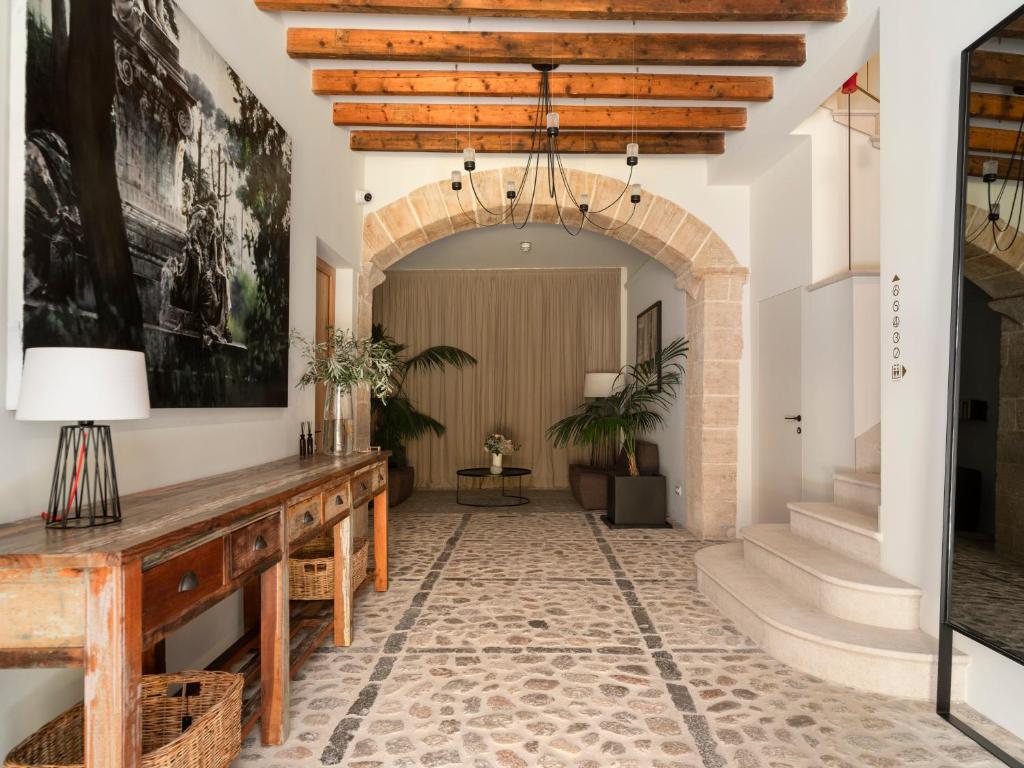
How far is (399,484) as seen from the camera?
7.07 m

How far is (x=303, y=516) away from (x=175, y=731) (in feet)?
2.42

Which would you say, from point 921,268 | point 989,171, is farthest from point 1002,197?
point 921,268

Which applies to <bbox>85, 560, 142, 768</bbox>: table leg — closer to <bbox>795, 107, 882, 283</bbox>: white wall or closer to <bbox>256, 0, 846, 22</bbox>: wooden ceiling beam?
<bbox>256, 0, 846, 22</bbox>: wooden ceiling beam

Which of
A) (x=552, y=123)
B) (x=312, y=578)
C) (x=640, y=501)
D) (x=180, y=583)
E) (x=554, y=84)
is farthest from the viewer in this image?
(x=640, y=501)

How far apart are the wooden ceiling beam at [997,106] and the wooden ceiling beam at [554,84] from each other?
1.95 meters

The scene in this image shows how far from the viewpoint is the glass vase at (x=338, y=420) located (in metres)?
3.29

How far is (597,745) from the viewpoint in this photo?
2.10m

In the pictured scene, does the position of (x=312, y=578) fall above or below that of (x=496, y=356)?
below

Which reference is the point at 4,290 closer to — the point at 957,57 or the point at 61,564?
the point at 61,564

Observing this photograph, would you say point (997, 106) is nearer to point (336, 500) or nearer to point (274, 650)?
point (336, 500)

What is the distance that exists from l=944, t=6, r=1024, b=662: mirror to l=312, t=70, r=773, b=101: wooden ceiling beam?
187 cm

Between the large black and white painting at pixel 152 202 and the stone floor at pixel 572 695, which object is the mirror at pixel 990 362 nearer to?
the stone floor at pixel 572 695

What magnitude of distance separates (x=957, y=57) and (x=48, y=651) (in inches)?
135

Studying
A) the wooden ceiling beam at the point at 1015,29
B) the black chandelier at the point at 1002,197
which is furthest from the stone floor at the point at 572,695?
the wooden ceiling beam at the point at 1015,29
